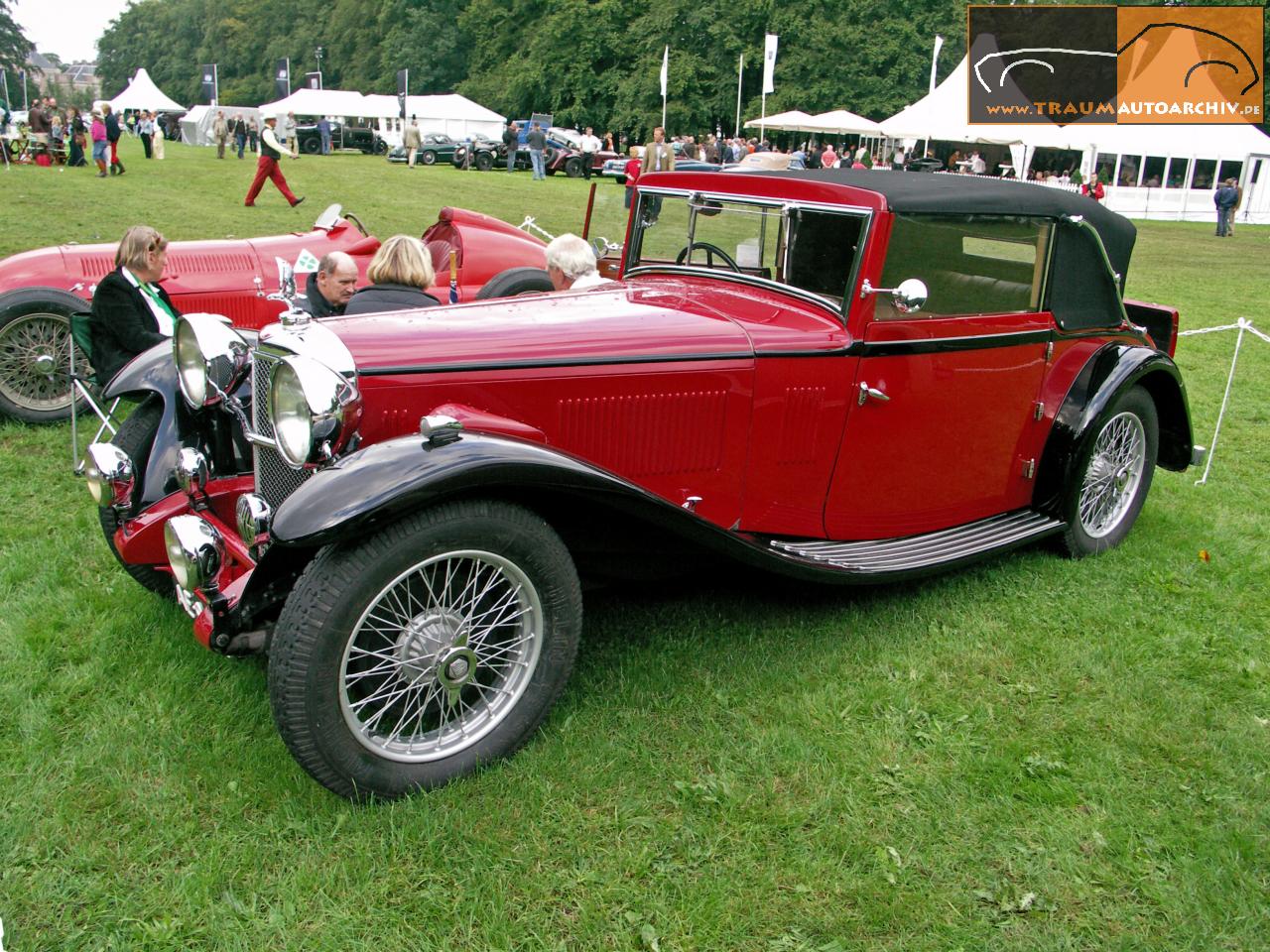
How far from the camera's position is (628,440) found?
10.9ft

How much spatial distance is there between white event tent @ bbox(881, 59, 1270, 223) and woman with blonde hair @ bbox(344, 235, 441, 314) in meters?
25.0

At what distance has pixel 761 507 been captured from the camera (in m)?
3.66

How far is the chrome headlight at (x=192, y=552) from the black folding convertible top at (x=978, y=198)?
2.65 metres

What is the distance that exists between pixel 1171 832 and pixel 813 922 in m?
1.18

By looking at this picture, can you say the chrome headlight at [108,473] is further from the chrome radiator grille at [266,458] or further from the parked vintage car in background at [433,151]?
the parked vintage car in background at [433,151]

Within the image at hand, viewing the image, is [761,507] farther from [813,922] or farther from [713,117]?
[713,117]

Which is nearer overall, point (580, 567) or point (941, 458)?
point (580, 567)

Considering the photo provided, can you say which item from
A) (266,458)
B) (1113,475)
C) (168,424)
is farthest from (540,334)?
(1113,475)

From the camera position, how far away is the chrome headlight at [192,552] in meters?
2.73

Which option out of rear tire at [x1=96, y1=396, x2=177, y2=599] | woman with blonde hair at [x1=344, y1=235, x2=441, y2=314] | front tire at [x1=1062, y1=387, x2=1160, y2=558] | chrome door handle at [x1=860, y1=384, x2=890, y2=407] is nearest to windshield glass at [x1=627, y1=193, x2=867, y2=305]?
chrome door handle at [x1=860, y1=384, x2=890, y2=407]

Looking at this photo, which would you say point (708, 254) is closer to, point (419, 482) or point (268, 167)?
point (419, 482)

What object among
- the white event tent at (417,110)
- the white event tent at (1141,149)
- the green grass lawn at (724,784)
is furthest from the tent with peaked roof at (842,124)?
the green grass lawn at (724,784)

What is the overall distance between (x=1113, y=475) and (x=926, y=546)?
1.36 meters

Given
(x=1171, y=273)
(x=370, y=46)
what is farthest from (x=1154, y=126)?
(x=370, y=46)
